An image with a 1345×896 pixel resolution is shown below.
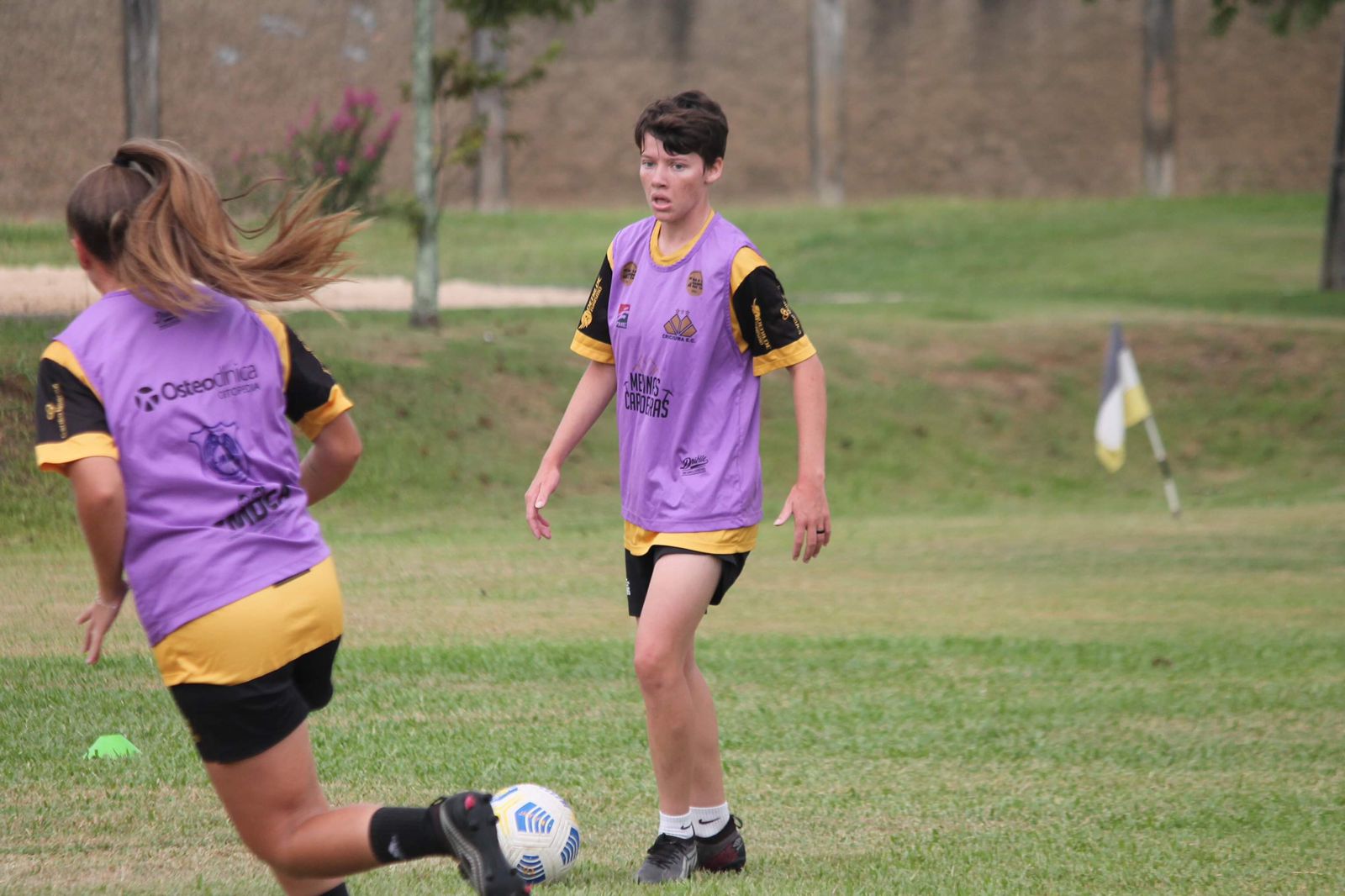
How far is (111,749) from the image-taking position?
5715mm

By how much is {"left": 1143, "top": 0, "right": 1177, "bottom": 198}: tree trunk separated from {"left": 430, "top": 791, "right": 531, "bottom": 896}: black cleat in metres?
34.3

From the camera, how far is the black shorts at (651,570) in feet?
14.1

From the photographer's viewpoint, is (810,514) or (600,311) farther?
(600,311)

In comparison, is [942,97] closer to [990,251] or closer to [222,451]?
[990,251]

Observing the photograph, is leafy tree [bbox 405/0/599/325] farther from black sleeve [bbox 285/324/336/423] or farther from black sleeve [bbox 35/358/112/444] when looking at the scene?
black sleeve [bbox 35/358/112/444]

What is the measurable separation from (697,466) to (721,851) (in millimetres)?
1087

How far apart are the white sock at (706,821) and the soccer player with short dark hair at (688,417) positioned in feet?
0.09

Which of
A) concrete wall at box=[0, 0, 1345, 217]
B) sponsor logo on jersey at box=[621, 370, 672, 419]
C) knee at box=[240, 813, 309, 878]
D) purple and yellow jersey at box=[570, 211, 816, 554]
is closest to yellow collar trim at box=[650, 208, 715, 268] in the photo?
purple and yellow jersey at box=[570, 211, 816, 554]

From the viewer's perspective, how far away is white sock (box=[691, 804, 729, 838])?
14.6ft

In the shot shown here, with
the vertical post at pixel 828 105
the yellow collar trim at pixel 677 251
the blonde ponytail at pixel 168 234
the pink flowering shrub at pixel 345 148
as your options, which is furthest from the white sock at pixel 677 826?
the vertical post at pixel 828 105

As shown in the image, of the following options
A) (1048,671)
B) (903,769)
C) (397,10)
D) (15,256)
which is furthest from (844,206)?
(903,769)

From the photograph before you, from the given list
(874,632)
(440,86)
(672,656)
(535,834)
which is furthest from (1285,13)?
(535,834)

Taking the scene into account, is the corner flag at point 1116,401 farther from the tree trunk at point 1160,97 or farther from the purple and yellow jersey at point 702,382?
the tree trunk at point 1160,97

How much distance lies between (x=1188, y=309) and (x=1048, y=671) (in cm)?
1509
